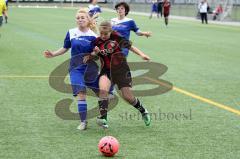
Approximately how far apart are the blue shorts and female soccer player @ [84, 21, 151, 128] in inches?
9.0

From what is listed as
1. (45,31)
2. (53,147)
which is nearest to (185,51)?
(45,31)

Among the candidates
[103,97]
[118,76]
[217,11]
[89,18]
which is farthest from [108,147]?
[217,11]

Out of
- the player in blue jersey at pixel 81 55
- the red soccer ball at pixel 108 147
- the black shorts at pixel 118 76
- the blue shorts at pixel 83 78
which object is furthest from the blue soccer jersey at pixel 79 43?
the red soccer ball at pixel 108 147

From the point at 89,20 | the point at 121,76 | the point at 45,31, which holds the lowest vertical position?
the point at 45,31

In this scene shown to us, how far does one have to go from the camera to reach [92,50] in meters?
8.23

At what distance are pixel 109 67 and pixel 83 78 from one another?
431 millimetres

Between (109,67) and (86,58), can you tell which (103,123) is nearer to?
(109,67)

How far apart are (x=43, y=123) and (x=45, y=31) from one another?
861 inches

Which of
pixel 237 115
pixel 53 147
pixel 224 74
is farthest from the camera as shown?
pixel 224 74

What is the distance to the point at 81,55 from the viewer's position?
27.2ft

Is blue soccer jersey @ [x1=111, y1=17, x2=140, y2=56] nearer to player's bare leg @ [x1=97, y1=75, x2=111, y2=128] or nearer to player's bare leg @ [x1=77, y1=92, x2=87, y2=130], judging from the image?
player's bare leg @ [x1=97, y1=75, x2=111, y2=128]

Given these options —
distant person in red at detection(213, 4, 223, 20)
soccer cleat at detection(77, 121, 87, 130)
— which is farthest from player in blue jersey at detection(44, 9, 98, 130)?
distant person in red at detection(213, 4, 223, 20)

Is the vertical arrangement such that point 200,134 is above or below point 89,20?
below

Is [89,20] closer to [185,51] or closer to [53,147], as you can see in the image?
[53,147]
